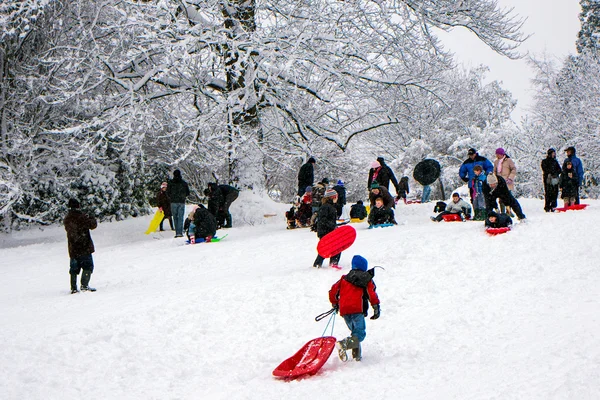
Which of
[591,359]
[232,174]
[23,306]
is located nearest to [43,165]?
[232,174]

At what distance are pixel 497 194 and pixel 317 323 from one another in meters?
6.00

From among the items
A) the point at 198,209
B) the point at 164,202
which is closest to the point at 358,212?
the point at 198,209

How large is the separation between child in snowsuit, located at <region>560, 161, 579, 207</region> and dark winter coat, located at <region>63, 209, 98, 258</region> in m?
10.6

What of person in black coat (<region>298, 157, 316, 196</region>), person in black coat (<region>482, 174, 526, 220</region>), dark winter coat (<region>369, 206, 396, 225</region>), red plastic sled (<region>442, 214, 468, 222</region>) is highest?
person in black coat (<region>298, 157, 316, 196</region>)

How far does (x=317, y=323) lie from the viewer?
304 inches

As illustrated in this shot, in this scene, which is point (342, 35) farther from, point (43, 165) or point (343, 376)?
point (343, 376)

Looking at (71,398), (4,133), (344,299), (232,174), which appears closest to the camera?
(71,398)

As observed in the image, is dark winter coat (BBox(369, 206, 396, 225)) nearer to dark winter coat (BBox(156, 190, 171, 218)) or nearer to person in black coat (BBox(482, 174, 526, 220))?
person in black coat (BBox(482, 174, 526, 220))

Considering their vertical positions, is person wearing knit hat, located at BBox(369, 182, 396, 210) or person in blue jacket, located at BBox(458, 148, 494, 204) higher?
person in blue jacket, located at BBox(458, 148, 494, 204)

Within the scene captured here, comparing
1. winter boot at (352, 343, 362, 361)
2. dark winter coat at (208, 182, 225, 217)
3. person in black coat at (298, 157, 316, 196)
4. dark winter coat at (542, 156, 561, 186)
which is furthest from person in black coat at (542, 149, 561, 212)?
winter boot at (352, 343, 362, 361)

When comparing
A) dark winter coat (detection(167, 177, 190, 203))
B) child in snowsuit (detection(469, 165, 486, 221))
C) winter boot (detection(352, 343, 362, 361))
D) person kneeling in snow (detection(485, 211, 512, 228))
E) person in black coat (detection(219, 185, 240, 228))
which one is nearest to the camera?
winter boot (detection(352, 343, 362, 361))

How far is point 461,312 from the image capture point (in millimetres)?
7555

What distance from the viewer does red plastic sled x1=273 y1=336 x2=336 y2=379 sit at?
224 inches

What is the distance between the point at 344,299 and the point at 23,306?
5.61 m
